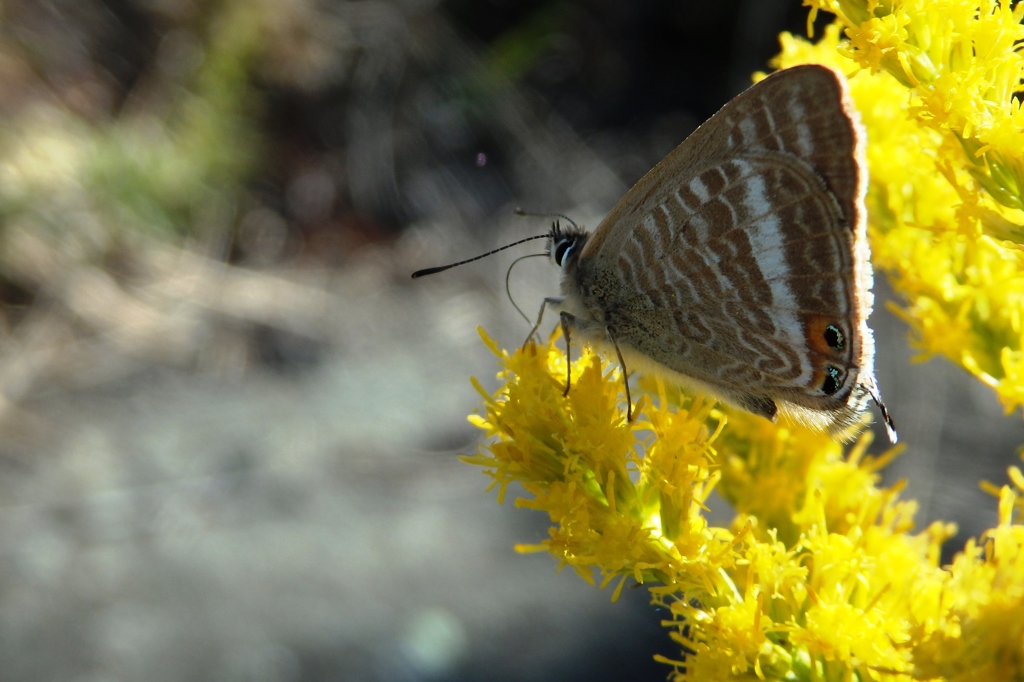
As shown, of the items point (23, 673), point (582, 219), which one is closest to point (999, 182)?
point (23, 673)

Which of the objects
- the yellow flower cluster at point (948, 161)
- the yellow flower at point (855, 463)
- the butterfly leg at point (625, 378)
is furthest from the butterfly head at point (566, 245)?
the yellow flower cluster at point (948, 161)

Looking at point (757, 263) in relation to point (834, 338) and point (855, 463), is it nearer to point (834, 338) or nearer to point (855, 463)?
point (834, 338)

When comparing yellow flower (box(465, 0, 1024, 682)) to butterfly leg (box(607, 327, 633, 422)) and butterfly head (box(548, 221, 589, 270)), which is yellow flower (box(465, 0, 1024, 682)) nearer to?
butterfly leg (box(607, 327, 633, 422))

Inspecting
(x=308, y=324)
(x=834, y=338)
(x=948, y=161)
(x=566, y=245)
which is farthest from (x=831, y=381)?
(x=308, y=324)

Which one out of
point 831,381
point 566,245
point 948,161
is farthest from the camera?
point 566,245

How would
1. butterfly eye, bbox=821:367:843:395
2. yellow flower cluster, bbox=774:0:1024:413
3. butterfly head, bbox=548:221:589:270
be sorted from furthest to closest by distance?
butterfly head, bbox=548:221:589:270 → butterfly eye, bbox=821:367:843:395 → yellow flower cluster, bbox=774:0:1024:413

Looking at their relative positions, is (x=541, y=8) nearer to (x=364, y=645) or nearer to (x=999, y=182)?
(x=364, y=645)

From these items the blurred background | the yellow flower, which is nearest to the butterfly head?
the yellow flower

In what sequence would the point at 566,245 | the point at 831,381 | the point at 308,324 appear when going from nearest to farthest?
the point at 831,381 < the point at 566,245 < the point at 308,324
